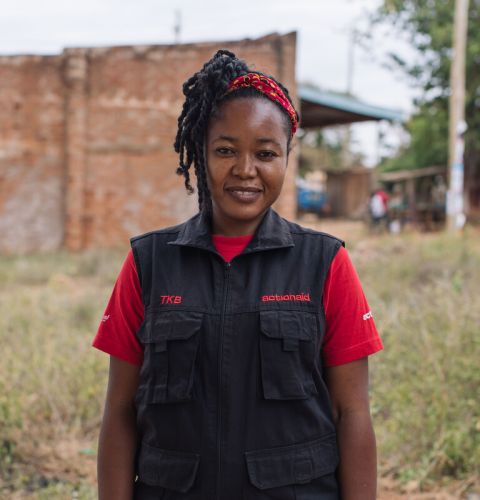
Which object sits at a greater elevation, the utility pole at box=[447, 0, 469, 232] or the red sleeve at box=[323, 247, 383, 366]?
the utility pole at box=[447, 0, 469, 232]

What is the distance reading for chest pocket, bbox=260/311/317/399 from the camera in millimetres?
1581

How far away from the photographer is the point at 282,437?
5.18 ft

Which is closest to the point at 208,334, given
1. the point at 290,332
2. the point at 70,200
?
the point at 290,332

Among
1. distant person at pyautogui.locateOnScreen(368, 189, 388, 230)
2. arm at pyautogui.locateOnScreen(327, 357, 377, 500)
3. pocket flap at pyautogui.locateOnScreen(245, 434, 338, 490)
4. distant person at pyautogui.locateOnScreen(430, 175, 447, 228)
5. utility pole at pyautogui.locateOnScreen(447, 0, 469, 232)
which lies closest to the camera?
pocket flap at pyautogui.locateOnScreen(245, 434, 338, 490)

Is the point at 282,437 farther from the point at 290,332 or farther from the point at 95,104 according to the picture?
the point at 95,104

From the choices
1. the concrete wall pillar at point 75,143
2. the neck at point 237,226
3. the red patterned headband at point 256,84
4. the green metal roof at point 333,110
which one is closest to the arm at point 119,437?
the neck at point 237,226

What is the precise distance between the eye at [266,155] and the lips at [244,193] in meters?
0.08

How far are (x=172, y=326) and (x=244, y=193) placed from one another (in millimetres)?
365

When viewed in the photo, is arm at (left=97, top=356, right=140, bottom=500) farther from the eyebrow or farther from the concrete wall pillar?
the concrete wall pillar

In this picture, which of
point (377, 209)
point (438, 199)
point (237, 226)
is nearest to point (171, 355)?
point (237, 226)

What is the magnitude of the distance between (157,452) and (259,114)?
32.4 inches

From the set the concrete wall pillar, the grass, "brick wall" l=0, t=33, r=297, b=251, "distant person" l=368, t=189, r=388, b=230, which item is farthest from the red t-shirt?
"distant person" l=368, t=189, r=388, b=230

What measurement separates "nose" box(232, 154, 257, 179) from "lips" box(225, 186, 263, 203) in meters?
0.03

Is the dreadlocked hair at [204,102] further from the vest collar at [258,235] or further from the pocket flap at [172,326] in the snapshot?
the pocket flap at [172,326]
